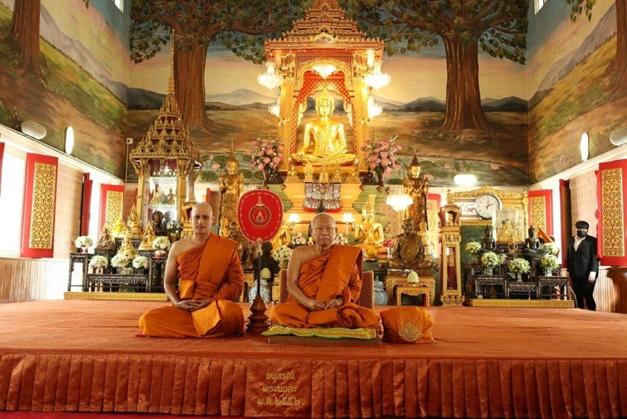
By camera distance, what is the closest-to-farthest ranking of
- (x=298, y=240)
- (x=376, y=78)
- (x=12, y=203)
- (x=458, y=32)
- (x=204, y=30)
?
(x=298, y=240), (x=12, y=203), (x=376, y=78), (x=458, y=32), (x=204, y=30)

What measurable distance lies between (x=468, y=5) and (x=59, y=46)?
27.7 feet

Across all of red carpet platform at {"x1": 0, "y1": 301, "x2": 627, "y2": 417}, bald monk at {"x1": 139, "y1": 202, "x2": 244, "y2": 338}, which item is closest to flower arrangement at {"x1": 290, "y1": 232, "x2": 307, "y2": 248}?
bald monk at {"x1": 139, "y1": 202, "x2": 244, "y2": 338}

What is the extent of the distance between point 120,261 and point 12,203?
2.15m

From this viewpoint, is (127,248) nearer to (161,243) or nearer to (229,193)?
(161,243)

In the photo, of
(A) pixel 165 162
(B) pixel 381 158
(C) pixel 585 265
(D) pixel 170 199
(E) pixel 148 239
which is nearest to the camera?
(C) pixel 585 265

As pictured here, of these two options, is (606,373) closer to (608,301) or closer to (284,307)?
(284,307)

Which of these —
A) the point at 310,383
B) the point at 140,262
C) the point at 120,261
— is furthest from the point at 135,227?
the point at 310,383

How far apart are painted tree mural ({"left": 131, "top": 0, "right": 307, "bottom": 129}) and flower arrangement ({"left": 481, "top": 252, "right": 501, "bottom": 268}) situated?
7.06m

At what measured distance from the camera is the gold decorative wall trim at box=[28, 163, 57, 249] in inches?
344

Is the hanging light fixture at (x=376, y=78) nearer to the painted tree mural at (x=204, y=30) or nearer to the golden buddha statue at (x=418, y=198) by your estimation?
the golden buddha statue at (x=418, y=198)

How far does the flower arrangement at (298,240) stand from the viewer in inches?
Answer: 333

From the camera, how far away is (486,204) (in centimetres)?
988

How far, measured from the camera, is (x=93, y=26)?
11023 mm

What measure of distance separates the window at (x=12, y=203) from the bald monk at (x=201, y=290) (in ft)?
19.3
